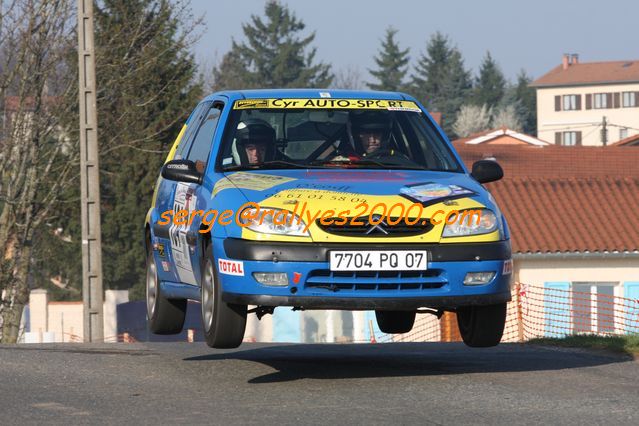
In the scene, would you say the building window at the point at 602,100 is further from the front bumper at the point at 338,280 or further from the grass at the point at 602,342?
the front bumper at the point at 338,280

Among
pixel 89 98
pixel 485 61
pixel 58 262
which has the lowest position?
pixel 58 262

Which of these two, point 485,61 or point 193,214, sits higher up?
point 485,61

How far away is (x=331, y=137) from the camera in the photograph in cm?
Answer: 1034

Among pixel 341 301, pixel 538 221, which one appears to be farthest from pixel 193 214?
pixel 538 221

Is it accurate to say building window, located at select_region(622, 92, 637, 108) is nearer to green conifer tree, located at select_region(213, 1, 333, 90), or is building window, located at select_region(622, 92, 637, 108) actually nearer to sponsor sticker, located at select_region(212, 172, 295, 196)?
green conifer tree, located at select_region(213, 1, 333, 90)

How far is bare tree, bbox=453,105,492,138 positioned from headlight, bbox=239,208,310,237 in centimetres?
12632

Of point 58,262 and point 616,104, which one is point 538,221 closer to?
point 58,262

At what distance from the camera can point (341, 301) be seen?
29.1 ft

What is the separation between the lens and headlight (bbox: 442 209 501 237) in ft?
29.7

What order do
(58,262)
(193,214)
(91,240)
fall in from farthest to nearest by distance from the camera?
(58,262), (91,240), (193,214)

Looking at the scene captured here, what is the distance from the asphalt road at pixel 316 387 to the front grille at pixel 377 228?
1.00m

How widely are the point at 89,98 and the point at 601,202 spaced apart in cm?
1677

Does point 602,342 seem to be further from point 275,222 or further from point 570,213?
point 570,213

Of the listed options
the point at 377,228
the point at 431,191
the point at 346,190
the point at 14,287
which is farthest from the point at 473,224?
the point at 14,287
